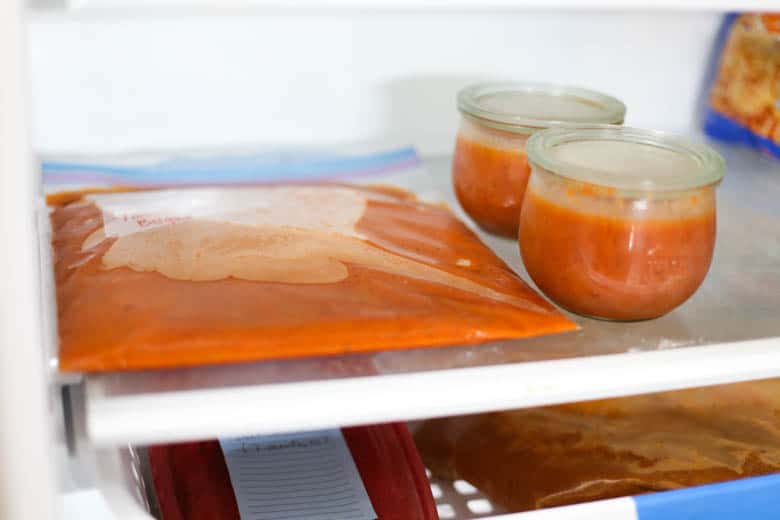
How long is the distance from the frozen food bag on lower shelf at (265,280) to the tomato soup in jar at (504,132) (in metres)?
0.04

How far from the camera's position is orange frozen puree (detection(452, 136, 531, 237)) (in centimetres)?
76

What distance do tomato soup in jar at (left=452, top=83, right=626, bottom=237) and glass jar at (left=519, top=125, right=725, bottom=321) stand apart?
76 mm

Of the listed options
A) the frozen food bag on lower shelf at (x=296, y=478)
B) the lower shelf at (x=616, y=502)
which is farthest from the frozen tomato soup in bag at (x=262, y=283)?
the frozen food bag on lower shelf at (x=296, y=478)

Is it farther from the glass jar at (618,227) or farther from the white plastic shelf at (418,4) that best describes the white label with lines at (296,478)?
the white plastic shelf at (418,4)

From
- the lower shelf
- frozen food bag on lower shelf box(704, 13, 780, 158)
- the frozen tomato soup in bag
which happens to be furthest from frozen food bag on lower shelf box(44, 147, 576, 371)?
frozen food bag on lower shelf box(704, 13, 780, 158)

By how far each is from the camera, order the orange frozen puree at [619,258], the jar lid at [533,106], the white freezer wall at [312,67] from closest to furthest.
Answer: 1. the orange frozen puree at [619,258]
2. the jar lid at [533,106]
3. the white freezer wall at [312,67]

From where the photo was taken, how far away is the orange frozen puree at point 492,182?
76 cm

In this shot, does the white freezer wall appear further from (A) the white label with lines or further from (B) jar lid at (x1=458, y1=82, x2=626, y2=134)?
(A) the white label with lines

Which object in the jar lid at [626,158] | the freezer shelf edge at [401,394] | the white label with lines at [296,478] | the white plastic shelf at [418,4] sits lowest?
the white label with lines at [296,478]

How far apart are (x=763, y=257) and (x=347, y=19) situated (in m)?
0.53

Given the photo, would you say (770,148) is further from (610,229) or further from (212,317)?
(212,317)

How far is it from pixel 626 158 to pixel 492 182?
0.14m

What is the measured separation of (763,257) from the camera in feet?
2.65

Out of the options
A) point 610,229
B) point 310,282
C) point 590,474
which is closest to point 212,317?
point 310,282
